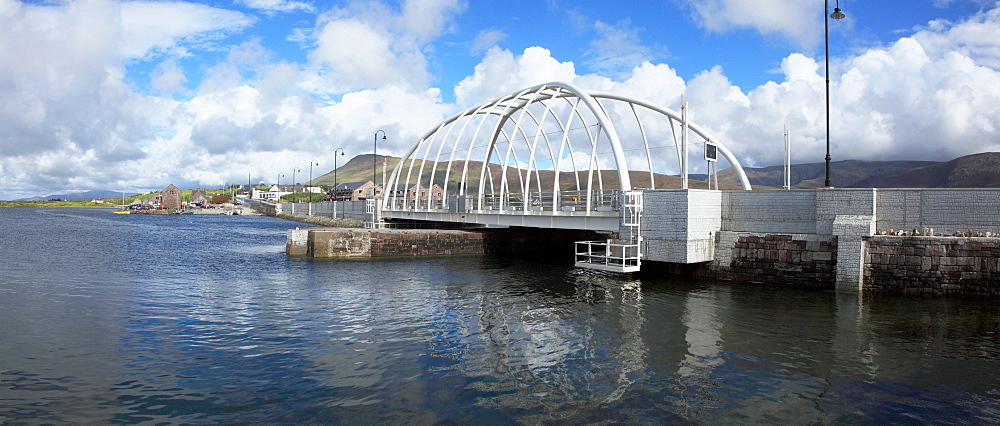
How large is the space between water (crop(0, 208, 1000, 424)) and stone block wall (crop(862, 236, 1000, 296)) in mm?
1040

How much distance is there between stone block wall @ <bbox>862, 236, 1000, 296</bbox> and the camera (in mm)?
20938

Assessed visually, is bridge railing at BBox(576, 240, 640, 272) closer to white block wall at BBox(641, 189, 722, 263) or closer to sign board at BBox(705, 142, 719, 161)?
white block wall at BBox(641, 189, 722, 263)

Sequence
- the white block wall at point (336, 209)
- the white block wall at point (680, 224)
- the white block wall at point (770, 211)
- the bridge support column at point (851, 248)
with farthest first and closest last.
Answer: the white block wall at point (336, 209)
the white block wall at point (680, 224)
the white block wall at point (770, 211)
the bridge support column at point (851, 248)

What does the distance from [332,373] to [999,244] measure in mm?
23516

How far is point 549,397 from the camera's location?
11.1m

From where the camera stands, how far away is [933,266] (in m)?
21.7

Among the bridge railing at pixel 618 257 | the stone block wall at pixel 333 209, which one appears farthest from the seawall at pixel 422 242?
the stone block wall at pixel 333 209

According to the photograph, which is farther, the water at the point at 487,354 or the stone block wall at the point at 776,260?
the stone block wall at the point at 776,260

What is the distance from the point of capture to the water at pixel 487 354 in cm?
1059

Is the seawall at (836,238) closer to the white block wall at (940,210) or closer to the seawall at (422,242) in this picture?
the white block wall at (940,210)

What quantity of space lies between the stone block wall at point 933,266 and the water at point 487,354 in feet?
3.41

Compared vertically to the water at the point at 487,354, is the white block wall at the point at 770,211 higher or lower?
higher

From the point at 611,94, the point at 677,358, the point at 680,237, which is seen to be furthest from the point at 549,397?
the point at 611,94

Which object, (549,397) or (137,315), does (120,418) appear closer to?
(549,397)
